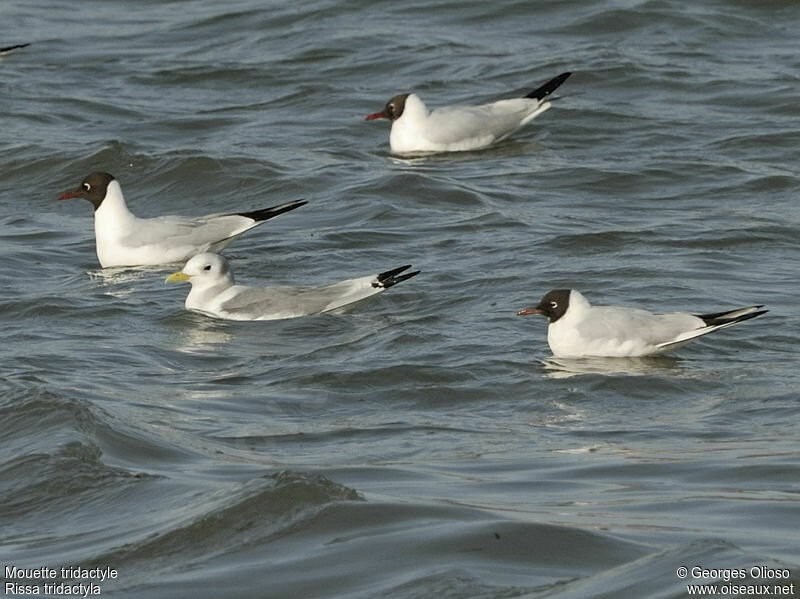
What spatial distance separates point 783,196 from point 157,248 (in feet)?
15.7

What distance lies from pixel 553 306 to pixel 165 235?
12.7 feet

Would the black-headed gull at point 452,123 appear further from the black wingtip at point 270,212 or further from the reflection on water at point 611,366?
the reflection on water at point 611,366

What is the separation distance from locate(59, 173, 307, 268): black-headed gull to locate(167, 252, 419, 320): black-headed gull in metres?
1.32

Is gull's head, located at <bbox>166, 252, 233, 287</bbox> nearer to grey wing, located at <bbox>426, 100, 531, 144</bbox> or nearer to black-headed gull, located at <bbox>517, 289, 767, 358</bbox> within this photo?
black-headed gull, located at <bbox>517, 289, 767, 358</bbox>

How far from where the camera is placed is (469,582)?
5.49 m

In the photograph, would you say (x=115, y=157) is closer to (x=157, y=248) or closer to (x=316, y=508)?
(x=157, y=248)

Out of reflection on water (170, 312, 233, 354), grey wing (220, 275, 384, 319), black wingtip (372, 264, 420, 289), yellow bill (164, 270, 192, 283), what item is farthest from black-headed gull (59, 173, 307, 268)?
black wingtip (372, 264, 420, 289)

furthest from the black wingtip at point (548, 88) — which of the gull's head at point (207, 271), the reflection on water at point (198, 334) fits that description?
the reflection on water at point (198, 334)

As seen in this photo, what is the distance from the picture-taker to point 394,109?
16078mm

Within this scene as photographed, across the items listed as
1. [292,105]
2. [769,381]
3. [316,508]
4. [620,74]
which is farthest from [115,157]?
[316,508]

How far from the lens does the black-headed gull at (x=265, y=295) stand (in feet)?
34.7

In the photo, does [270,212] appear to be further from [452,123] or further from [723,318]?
[723,318]

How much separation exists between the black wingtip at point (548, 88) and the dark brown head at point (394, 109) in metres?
1.19


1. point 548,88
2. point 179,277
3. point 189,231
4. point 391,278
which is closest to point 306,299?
point 391,278
